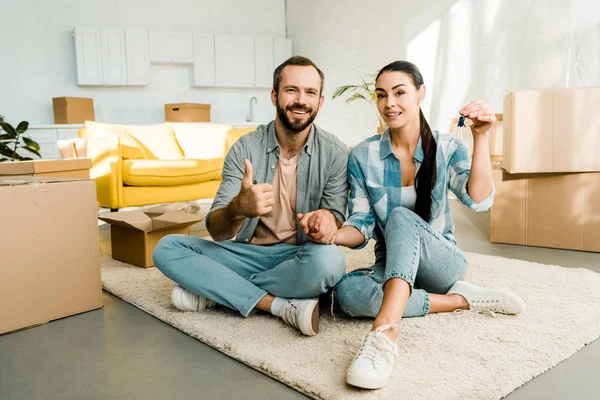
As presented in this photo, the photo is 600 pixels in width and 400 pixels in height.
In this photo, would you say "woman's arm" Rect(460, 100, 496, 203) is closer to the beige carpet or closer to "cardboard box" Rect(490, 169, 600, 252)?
the beige carpet

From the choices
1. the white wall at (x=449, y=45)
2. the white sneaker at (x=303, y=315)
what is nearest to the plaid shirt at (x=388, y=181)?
the white sneaker at (x=303, y=315)

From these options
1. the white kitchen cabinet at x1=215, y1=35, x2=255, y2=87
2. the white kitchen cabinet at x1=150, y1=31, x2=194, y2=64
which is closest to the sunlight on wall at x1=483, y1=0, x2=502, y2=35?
the white kitchen cabinet at x1=215, y1=35, x2=255, y2=87

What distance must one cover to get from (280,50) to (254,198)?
20.8ft

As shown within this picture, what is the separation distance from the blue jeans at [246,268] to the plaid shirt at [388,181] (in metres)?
0.19

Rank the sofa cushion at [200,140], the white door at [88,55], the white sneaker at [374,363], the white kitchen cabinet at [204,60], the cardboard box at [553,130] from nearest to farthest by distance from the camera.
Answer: the white sneaker at [374,363] → the cardboard box at [553,130] → the sofa cushion at [200,140] → the white door at [88,55] → the white kitchen cabinet at [204,60]

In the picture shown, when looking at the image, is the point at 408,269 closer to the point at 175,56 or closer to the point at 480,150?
the point at 480,150

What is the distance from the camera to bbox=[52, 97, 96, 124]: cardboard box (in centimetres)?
562

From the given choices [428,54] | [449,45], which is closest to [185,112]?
[428,54]

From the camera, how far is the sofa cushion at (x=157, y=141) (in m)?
4.37

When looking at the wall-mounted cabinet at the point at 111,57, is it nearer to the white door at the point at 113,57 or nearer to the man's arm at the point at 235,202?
the white door at the point at 113,57

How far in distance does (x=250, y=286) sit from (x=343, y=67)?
552 centimetres

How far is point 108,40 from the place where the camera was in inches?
242

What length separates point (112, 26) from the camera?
6.38 meters

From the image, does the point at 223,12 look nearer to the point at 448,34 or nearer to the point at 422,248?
the point at 448,34
